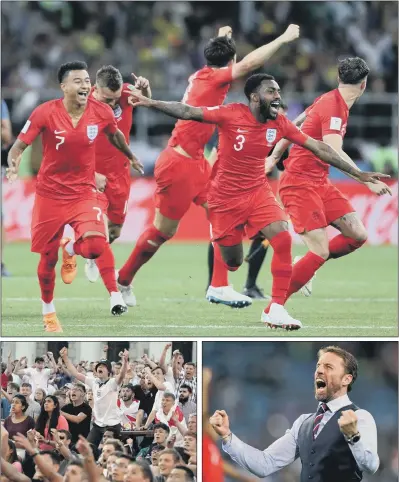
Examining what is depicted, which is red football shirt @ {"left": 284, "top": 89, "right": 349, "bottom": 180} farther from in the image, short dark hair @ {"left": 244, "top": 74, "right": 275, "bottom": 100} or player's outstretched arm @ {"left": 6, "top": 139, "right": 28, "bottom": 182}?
player's outstretched arm @ {"left": 6, "top": 139, "right": 28, "bottom": 182}

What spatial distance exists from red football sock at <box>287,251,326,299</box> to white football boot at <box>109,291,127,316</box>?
1.49 metres

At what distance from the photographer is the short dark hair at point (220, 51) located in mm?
A: 10930

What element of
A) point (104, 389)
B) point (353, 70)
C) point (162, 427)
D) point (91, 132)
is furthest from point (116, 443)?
point (353, 70)

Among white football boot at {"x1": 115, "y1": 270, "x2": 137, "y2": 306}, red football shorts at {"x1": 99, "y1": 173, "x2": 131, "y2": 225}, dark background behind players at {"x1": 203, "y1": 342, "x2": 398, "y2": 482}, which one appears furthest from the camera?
dark background behind players at {"x1": 203, "y1": 342, "x2": 398, "y2": 482}

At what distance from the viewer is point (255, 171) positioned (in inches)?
402

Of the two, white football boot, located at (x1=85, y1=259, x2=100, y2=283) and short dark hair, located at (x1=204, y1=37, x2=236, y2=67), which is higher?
short dark hair, located at (x1=204, y1=37, x2=236, y2=67)

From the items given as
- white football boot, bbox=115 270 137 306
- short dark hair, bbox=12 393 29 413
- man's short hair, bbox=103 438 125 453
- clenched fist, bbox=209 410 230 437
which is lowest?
man's short hair, bbox=103 438 125 453

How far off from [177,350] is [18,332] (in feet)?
6.38

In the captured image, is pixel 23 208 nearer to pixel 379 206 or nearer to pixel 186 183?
pixel 379 206

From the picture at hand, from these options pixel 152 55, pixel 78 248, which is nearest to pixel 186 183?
pixel 78 248

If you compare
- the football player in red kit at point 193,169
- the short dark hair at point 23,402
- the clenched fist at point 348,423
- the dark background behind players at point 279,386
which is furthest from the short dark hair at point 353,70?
the clenched fist at point 348,423

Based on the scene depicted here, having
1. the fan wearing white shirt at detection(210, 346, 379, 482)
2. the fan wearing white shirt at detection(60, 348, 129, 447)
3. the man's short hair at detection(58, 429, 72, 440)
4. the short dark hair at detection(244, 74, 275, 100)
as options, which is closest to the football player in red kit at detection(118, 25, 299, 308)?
the short dark hair at detection(244, 74, 275, 100)

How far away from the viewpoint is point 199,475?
8.32 metres

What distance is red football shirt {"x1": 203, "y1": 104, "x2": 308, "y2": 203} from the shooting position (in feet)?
32.6
